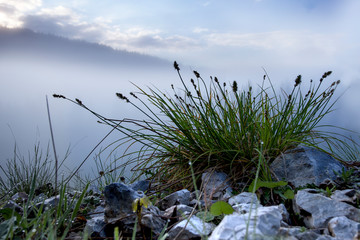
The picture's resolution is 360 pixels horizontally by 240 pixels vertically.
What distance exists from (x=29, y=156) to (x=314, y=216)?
11.6 feet

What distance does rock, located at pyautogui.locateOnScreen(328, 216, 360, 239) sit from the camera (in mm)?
1522

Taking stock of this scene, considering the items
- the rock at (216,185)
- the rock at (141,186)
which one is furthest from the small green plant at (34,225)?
the rock at (216,185)

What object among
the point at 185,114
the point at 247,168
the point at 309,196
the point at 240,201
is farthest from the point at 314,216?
the point at 185,114

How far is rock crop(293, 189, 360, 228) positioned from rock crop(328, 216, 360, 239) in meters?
0.15

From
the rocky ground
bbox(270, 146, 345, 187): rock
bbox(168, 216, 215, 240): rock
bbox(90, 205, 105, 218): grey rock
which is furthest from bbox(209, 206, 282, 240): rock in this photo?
bbox(270, 146, 345, 187): rock

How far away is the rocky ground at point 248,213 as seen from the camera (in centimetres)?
145

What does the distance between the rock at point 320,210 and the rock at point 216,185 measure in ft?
2.16

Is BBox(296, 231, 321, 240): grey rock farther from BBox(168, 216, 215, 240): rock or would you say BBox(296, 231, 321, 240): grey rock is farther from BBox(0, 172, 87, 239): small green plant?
BBox(0, 172, 87, 239): small green plant

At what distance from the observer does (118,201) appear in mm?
1939

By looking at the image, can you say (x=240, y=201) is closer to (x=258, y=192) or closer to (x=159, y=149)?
(x=258, y=192)

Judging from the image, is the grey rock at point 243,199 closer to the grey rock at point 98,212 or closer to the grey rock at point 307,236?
the grey rock at point 307,236

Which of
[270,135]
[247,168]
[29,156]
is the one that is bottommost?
[29,156]

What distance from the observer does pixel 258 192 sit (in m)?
2.24

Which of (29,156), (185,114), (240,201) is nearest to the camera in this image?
(240,201)
